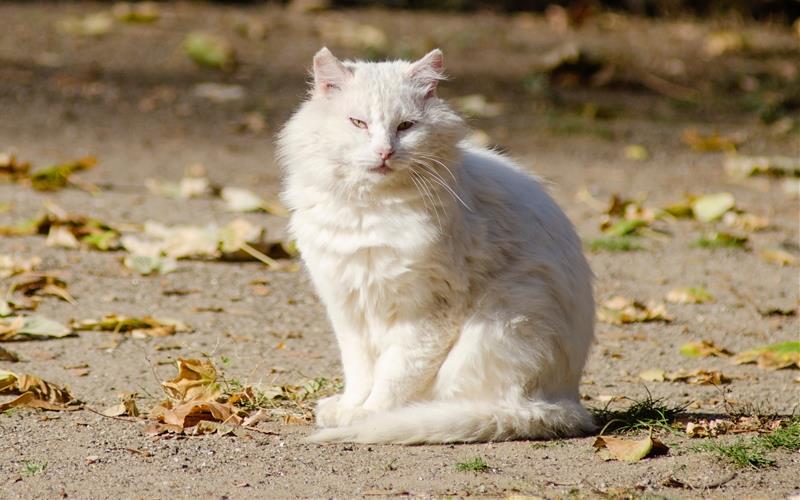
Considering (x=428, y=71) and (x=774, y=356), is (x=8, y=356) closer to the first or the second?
(x=428, y=71)

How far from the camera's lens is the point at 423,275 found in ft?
11.9

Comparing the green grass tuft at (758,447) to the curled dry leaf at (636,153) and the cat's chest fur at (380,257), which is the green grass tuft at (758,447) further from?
the curled dry leaf at (636,153)

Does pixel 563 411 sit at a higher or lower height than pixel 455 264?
lower

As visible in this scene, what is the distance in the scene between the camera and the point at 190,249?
5.94 metres

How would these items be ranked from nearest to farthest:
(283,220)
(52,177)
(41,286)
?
(41,286) < (283,220) < (52,177)

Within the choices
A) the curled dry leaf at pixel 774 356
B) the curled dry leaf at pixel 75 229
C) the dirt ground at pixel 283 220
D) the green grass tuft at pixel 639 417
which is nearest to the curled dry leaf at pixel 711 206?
the dirt ground at pixel 283 220

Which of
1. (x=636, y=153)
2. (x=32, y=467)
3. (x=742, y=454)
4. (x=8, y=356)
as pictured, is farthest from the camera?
(x=636, y=153)

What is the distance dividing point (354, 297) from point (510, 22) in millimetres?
9277

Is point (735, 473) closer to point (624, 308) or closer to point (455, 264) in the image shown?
point (455, 264)

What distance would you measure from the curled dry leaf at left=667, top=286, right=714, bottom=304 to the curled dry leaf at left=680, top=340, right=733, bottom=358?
778 millimetres

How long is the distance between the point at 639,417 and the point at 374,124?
1.31 m

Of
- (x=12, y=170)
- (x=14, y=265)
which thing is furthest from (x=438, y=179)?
(x=12, y=170)

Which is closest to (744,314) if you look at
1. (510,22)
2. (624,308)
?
(624,308)

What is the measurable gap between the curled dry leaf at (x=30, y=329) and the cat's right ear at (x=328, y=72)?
66.6 inches
